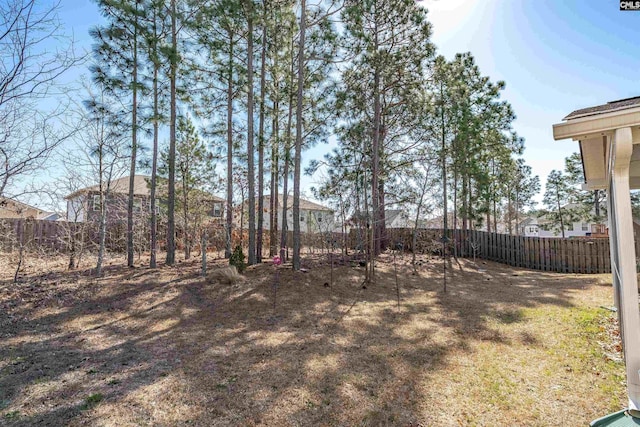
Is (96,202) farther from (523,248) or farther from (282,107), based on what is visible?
(523,248)

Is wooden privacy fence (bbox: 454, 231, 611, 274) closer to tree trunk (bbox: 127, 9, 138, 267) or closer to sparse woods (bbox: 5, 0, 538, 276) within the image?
sparse woods (bbox: 5, 0, 538, 276)

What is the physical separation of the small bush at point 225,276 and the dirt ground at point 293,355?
0.22 meters

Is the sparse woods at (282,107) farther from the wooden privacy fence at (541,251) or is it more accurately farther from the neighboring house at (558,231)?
the neighboring house at (558,231)

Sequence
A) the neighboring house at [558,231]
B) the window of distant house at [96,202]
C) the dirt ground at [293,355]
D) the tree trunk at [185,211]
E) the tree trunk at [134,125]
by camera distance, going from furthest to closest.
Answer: the neighboring house at [558,231]
the tree trunk at [185,211]
the tree trunk at [134,125]
the window of distant house at [96,202]
the dirt ground at [293,355]

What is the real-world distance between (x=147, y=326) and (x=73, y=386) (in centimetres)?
192

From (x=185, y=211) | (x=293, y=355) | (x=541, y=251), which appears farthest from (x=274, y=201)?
(x=541, y=251)

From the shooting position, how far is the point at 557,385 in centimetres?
320

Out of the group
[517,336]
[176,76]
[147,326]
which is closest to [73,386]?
[147,326]

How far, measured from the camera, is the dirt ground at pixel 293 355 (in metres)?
2.80

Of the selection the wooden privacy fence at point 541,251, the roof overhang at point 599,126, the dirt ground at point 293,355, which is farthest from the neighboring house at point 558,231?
the roof overhang at point 599,126

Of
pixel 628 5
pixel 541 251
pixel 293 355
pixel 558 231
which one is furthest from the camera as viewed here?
pixel 558 231

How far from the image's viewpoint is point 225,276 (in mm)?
7402

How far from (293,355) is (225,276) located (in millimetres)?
3864

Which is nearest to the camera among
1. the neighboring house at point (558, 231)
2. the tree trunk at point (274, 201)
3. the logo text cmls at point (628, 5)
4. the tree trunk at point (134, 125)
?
the logo text cmls at point (628, 5)
